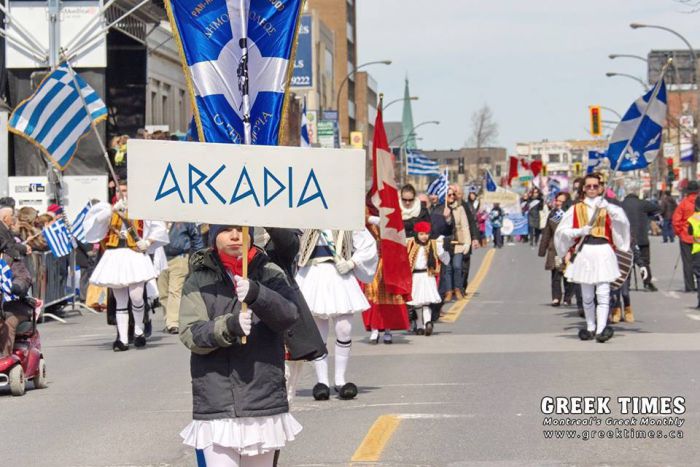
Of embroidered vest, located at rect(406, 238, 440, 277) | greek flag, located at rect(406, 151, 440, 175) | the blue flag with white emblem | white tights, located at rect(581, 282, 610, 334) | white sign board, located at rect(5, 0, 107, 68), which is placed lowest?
white tights, located at rect(581, 282, 610, 334)

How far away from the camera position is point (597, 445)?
365 inches

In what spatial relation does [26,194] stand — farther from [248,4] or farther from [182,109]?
[182,109]

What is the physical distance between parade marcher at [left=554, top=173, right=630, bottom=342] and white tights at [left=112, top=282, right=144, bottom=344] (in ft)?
15.6

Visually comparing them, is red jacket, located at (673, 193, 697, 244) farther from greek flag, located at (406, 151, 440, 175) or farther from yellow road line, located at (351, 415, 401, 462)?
greek flag, located at (406, 151, 440, 175)

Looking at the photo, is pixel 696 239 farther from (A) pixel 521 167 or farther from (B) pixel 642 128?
(A) pixel 521 167

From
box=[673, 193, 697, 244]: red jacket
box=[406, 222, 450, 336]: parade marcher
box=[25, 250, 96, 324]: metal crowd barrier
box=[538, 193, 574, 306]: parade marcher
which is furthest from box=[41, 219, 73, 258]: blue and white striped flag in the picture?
box=[673, 193, 697, 244]: red jacket

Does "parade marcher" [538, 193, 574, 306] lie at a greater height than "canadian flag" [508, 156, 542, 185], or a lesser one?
lesser

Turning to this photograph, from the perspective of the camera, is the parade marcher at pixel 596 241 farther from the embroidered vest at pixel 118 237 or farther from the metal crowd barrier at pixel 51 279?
the metal crowd barrier at pixel 51 279

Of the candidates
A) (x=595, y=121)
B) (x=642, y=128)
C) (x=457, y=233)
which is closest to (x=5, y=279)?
(x=642, y=128)

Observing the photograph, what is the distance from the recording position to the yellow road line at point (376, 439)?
9.01 m

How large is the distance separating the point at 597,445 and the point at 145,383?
17.3 ft

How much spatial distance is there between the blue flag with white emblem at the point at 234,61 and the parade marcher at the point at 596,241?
329 inches

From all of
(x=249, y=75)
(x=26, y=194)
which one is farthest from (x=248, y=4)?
(x=26, y=194)

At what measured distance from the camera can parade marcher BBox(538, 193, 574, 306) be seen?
22.4 m
